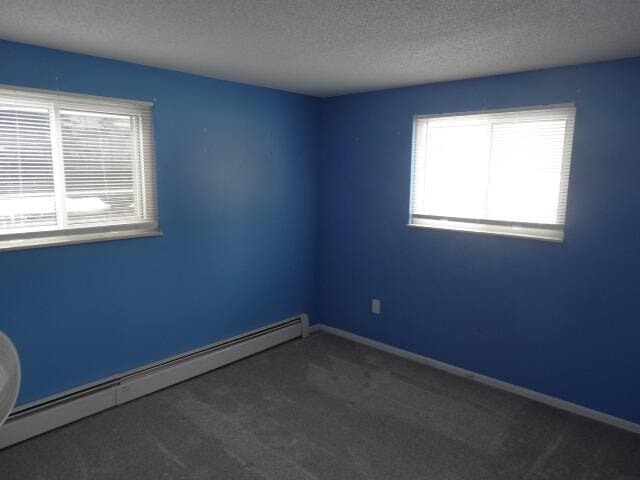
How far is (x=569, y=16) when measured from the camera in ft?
5.72

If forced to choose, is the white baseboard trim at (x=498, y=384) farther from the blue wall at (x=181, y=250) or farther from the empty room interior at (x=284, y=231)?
the blue wall at (x=181, y=250)

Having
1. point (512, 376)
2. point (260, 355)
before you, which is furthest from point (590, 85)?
point (260, 355)

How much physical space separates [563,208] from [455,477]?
5.67 ft

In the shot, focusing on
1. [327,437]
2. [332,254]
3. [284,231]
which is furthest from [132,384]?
[332,254]

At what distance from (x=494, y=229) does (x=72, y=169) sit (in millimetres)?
2761

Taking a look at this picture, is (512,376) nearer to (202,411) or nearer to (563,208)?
(563,208)

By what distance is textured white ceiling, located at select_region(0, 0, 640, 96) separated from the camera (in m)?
1.68

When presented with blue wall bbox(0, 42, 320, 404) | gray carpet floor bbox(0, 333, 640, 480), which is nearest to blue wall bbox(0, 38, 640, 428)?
blue wall bbox(0, 42, 320, 404)

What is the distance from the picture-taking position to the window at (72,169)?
227cm

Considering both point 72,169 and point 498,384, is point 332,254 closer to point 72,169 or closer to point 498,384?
point 498,384

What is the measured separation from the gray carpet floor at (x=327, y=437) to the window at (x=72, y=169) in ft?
3.73

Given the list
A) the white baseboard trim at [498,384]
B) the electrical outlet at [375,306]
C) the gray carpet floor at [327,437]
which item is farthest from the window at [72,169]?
the white baseboard trim at [498,384]

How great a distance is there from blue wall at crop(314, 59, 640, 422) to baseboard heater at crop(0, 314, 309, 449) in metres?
0.81

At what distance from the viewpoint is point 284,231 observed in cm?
372
